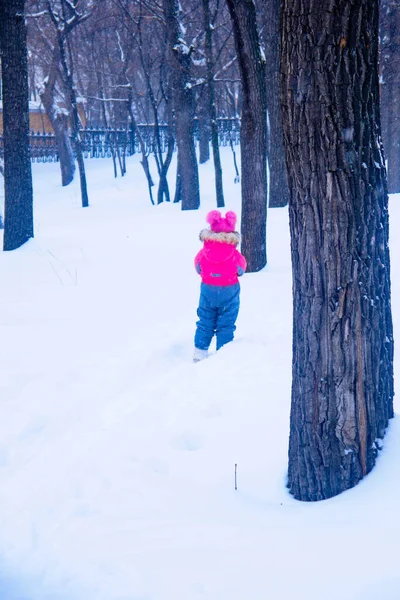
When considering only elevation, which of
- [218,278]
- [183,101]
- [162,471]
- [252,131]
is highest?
[183,101]

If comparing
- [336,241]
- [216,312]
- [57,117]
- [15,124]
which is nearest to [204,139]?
[57,117]

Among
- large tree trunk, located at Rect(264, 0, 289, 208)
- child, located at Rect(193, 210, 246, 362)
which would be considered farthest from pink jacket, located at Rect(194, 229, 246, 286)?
large tree trunk, located at Rect(264, 0, 289, 208)

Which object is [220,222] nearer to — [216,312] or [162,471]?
[216,312]

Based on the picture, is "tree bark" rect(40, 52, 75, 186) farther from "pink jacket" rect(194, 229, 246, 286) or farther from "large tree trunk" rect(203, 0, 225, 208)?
"pink jacket" rect(194, 229, 246, 286)

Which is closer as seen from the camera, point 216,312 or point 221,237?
point 221,237

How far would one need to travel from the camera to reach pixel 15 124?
11906 mm

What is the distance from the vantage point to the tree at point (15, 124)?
11.7 metres

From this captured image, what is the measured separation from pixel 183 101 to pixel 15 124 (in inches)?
278

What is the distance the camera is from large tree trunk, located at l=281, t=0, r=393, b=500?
9.94ft

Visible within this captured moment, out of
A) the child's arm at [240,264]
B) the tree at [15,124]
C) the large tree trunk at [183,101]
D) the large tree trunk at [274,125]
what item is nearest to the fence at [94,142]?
the large tree trunk at [183,101]

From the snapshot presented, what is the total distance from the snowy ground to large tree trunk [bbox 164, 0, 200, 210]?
9.87 m

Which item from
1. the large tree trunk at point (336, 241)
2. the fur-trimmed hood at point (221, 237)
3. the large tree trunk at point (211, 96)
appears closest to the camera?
the large tree trunk at point (336, 241)

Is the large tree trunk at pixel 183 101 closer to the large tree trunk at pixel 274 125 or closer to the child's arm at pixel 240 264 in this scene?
the large tree trunk at pixel 274 125

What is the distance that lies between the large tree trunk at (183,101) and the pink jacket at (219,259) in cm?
1219
